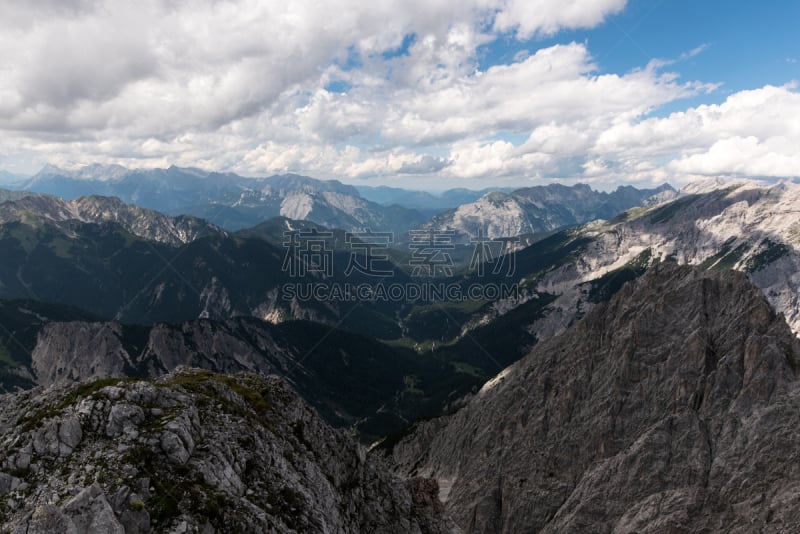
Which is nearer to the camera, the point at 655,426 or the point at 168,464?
the point at 168,464

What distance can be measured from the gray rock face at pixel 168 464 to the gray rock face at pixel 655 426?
1979 inches

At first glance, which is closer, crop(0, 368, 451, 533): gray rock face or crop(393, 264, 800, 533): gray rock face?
crop(0, 368, 451, 533): gray rock face

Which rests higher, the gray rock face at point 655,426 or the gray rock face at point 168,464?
the gray rock face at point 168,464

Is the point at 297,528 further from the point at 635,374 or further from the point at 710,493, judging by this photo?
the point at 635,374

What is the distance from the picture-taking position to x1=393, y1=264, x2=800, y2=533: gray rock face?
7069cm

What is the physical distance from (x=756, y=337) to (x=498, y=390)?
91929mm

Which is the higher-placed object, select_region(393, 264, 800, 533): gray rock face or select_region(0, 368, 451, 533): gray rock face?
select_region(0, 368, 451, 533): gray rock face

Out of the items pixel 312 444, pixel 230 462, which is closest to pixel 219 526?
pixel 230 462

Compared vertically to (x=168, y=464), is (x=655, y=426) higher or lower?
lower

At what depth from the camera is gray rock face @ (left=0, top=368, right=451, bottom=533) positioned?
3131cm

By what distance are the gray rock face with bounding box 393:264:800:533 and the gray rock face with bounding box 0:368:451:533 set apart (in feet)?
165

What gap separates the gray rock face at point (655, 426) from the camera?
7069 cm

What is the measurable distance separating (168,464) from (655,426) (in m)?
91.3

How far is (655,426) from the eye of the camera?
92375mm
